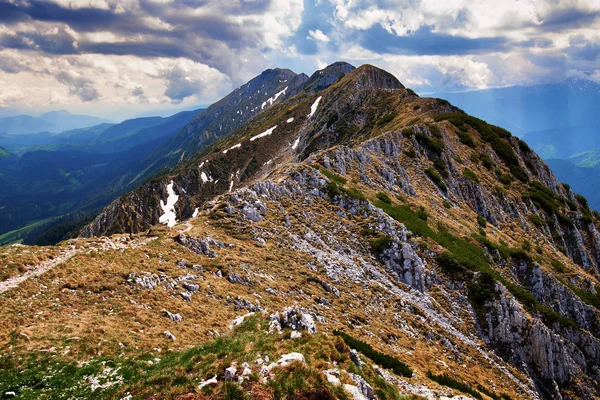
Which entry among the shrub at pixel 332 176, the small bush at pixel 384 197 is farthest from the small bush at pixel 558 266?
the shrub at pixel 332 176

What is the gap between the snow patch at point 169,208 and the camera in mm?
147875

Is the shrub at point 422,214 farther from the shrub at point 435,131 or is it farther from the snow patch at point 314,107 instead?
the snow patch at point 314,107

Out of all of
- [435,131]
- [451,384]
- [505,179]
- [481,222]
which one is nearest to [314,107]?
[435,131]

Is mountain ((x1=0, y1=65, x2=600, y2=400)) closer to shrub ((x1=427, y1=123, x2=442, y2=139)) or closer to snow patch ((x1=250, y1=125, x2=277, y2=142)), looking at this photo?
shrub ((x1=427, y1=123, x2=442, y2=139))

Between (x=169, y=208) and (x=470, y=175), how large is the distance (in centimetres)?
13272

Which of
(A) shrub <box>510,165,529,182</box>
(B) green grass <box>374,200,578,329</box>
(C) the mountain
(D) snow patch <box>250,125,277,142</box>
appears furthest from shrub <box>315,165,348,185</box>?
(D) snow patch <box>250,125,277,142</box>

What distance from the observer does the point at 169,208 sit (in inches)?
6132

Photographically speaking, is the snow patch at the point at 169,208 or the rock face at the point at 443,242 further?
the snow patch at the point at 169,208

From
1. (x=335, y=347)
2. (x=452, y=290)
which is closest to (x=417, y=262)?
(x=452, y=290)

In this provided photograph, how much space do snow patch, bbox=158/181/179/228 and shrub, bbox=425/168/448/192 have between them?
377ft

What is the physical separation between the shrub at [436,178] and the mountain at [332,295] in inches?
55.5

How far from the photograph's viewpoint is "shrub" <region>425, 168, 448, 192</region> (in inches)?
2439

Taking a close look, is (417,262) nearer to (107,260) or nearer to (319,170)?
(319,170)

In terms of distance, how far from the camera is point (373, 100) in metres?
136
